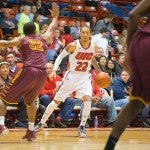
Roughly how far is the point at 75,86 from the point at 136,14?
4.89 meters

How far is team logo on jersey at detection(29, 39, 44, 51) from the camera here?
24.4 feet

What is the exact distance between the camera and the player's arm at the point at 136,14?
3.87m

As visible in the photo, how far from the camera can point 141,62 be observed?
3977 millimetres

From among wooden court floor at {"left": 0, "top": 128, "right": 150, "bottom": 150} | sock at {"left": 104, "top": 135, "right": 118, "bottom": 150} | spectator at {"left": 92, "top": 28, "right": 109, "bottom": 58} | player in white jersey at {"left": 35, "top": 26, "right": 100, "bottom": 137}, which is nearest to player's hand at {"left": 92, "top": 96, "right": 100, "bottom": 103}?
wooden court floor at {"left": 0, "top": 128, "right": 150, "bottom": 150}

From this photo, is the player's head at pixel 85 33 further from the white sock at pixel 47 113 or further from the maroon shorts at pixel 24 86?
the maroon shorts at pixel 24 86

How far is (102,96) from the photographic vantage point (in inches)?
398

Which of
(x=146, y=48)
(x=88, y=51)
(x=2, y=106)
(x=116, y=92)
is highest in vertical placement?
(x=146, y=48)

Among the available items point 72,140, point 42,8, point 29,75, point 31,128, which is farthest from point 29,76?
point 42,8

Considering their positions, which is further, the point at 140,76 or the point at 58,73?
the point at 58,73

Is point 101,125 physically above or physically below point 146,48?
below

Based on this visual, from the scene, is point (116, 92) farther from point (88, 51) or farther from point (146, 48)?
point (146, 48)

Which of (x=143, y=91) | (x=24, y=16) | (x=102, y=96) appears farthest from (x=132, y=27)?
(x=24, y=16)

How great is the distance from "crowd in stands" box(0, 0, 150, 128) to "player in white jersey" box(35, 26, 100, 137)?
28.0 inches

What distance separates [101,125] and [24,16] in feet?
14.5
